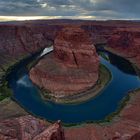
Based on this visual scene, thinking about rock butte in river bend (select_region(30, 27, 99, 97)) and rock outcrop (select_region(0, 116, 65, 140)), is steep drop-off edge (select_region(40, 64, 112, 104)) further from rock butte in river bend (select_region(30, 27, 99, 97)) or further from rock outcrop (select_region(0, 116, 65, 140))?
rock outcrop (select_region(0, 116, 65, 140))

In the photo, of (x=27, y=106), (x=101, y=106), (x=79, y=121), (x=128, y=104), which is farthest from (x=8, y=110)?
(x=128, y=104)

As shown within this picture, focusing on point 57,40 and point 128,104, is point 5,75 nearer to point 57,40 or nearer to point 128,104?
point 57,40

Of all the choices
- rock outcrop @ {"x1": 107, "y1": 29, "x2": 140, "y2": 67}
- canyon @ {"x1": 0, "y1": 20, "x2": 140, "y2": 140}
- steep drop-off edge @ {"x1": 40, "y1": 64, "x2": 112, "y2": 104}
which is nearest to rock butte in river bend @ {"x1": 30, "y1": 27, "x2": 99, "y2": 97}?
canyon @ {"x1": 0, "y1": 20, "x2": 140, "y2": 140}

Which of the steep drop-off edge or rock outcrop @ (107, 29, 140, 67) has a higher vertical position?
rock outcrop @ (107, 29, 140, 67)

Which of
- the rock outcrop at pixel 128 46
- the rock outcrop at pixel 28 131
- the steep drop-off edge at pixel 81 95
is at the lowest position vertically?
the steep drop-off edge at pixel 81 95

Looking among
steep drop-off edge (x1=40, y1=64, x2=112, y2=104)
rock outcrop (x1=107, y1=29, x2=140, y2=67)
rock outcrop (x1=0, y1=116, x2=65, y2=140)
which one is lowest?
steep drop-off edge (x1=40, y1=64, x2=112, y2=104)

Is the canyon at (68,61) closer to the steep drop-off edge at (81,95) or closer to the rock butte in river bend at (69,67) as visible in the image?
the rock butte in river bend at (69,67)

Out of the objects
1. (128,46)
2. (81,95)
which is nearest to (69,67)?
(81,95)

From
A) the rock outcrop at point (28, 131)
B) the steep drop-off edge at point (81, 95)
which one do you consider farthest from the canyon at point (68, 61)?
the steep drop-off edge at point (81, 95)
